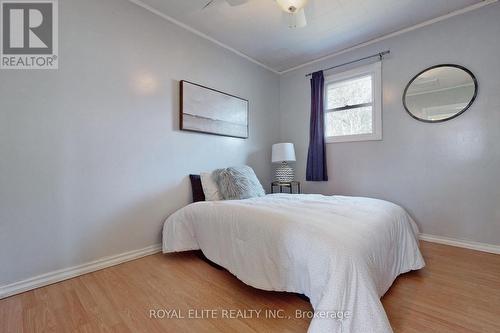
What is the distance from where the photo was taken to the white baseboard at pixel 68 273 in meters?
1.55

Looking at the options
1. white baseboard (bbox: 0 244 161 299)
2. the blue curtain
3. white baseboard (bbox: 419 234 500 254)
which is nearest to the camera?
white baseboard (bbox: 0 244 161 299)

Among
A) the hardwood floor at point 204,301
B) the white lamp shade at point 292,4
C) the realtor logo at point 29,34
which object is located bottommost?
the hardwood floor at point 204,301

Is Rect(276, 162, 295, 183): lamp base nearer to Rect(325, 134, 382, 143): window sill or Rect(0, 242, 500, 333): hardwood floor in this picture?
Rect(325, 134, 382, 143): window sill

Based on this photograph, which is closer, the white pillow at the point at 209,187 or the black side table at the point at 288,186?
the white pillow at the point at 209,187

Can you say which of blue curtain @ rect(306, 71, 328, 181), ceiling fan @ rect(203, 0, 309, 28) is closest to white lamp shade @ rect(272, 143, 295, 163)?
blue curtain @ rect(306, 71, 328, 181)

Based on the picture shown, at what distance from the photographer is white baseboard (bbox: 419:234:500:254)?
7.30 ft

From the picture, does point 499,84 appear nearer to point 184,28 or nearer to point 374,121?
point 374,121

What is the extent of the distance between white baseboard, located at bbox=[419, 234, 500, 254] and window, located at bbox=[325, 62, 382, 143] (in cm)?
134

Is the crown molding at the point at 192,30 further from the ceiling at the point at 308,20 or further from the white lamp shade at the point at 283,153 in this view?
the white lamp shade at the point at 283,153

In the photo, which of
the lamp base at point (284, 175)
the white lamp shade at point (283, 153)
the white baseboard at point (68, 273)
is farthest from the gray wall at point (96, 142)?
the lamp base at point (284, 175)

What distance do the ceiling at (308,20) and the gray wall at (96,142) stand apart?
0.30 m

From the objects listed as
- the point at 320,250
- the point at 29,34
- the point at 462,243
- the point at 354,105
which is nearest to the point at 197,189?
the point at 320,250

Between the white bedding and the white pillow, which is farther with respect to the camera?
the white pillow

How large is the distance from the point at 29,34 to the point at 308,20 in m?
2.66
